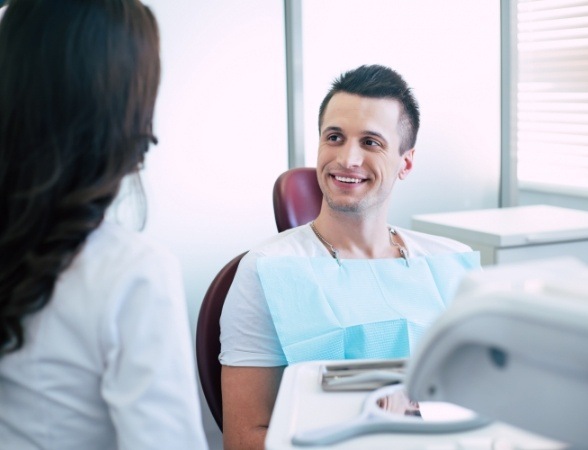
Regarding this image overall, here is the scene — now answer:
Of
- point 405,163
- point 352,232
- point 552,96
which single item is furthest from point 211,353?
point 552,96

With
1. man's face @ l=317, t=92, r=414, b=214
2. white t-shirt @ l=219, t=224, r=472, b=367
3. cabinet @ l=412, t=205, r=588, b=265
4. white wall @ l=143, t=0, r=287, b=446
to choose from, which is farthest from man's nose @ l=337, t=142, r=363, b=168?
white wall @ l=143, t=0, r=287, b=446

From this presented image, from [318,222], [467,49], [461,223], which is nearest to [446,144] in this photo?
[467,49]

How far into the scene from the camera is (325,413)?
3.10ft

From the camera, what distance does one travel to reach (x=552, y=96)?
2.88 metres

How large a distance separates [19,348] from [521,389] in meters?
0.52

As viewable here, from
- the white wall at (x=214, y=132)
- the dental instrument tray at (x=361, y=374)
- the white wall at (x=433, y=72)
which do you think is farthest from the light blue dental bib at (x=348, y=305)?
the white wall at (x=433, y=72)

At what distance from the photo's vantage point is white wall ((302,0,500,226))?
2494 millimetres

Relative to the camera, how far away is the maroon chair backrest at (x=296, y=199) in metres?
1.79

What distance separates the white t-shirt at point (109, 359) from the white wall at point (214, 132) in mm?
1384

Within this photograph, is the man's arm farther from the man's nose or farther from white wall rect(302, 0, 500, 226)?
white wall rect(302, 0, 500, 226)

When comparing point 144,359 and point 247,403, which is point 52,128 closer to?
point 144,359

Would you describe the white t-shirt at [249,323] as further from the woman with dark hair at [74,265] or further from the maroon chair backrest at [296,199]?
the woman with dark hair at [74,265]

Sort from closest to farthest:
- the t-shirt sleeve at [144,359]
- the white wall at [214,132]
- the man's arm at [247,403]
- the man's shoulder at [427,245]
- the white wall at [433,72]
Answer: the t-shirt sleeve at [144,359] → the man's arm at [247,403] → the man's shoulder at [427,245] → the white wall at [214,132] → the white wall at [433,72]

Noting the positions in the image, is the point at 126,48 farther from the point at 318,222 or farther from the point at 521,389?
the point at 318,222
